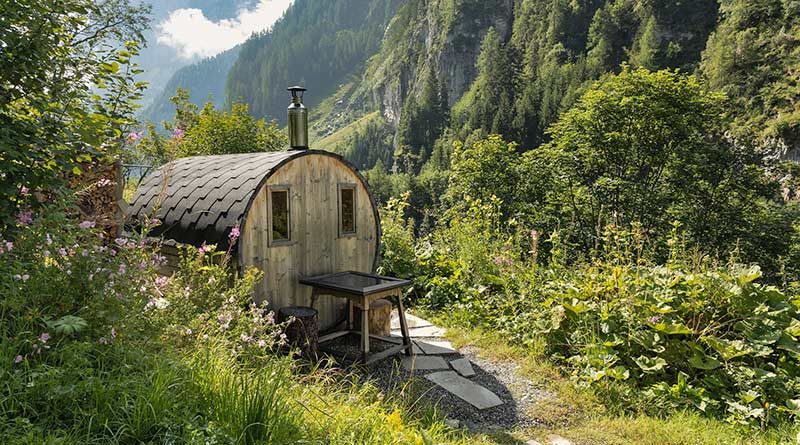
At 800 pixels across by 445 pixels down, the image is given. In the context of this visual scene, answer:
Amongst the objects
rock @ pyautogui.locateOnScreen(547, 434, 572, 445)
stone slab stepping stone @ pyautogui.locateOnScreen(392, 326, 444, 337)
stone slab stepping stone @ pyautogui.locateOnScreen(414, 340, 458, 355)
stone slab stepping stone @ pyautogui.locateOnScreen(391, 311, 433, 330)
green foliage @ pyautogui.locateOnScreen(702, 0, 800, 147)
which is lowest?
rock @ pyautogui.locateOnScreen(547, 434, 572, 445)

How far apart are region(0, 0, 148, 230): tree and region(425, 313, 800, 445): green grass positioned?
3655 millimetres

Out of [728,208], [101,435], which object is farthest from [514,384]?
[728,208]

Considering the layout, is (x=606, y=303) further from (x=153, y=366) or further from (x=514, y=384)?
(x=153, y=366)

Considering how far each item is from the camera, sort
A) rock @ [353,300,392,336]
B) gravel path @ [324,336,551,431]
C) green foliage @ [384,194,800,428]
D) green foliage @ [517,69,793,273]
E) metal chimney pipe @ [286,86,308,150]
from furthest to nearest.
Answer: green foliage @ [517,69,793,273] → metal chimney pipe @ [286,86,308,150] → rock @ [353,300,392,336] → green foliage @ [384,194,800,428] → gravel path @ [324,336,551,431]

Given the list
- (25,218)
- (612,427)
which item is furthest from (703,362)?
(25,218)

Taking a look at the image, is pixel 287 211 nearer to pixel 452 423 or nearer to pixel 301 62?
pixel 452 423

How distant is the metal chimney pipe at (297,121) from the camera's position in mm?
6184

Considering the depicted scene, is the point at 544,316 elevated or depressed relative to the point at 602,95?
depressed

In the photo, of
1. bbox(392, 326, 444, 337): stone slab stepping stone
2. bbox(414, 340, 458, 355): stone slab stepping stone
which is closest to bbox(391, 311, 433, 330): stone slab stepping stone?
bbox(392, 326, 444, 337): stone slab stepping stone

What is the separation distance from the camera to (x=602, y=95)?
18.7m

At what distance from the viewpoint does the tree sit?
2596 mm

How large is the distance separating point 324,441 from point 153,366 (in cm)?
100

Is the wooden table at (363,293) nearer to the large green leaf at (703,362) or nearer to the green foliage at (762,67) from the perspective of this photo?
the large green leaf at (703,362)

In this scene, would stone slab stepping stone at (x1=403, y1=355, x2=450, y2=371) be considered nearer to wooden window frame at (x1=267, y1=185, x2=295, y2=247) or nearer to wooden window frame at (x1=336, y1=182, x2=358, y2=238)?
wooden window frame at (x1=336, y1=182, x2=358, y2=238)
